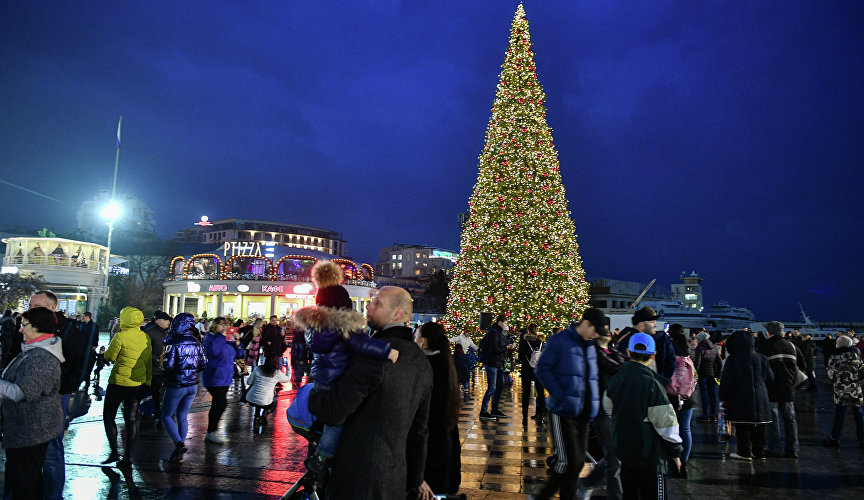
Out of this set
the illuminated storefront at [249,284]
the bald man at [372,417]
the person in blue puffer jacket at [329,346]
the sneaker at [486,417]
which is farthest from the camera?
the illuminated storefront at [249,284]

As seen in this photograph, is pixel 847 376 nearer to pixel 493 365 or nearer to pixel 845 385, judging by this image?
pixel 845 385

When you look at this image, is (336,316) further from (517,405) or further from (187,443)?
(517,405)

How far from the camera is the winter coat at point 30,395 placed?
3818mm

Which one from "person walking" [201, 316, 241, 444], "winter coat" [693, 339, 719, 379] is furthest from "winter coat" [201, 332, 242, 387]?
"winter coat" [693, 339, 719, 379]

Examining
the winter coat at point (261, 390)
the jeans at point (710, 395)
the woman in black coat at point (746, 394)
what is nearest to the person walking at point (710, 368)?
the jeans at point (710, 395)

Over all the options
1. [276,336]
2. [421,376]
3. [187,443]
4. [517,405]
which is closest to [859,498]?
[421,376]

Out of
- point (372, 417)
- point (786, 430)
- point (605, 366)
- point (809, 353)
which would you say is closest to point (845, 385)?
point (786, 430)

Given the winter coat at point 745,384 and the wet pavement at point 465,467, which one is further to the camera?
the winter coat at point 745,384

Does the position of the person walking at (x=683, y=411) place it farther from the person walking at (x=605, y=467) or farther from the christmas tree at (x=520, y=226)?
the christmas tree at (x=520, y=226)

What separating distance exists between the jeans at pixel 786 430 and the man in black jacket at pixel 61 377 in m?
8.36

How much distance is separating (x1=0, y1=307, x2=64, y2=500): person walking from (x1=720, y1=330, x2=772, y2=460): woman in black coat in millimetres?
7517

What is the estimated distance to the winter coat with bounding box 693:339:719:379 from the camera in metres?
9.76

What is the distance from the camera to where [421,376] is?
2.68 meters

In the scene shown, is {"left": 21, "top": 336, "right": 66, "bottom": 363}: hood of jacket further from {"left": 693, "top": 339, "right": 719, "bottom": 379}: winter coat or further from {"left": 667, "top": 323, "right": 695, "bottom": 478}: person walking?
{"left": 693, "top": 339, "right": 719, "bottom": 379}: winter coat
